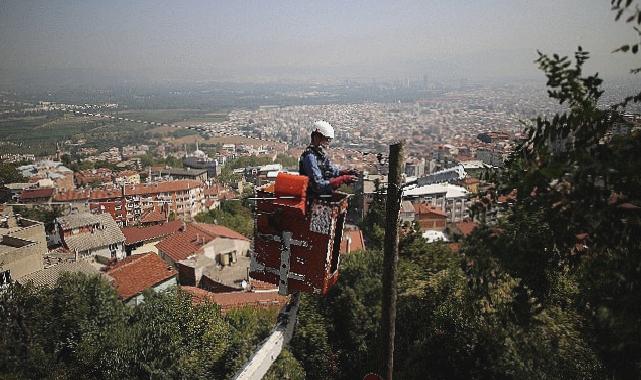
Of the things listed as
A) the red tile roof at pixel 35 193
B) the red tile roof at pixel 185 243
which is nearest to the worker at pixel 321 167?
the red tile roof at pixel 185 243

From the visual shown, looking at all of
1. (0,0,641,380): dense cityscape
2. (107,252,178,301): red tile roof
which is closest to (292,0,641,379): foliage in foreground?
(0,0,641,380): dense cityscape

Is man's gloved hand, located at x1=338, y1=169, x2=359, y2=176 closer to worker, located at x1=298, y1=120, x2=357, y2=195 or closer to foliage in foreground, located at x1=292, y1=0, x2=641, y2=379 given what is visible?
worker, located at x1=298, y1=120, x2=357, y2=195

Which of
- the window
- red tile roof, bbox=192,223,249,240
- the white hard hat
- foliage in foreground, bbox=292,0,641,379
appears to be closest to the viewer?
foliage in foreground, bbox=292,0,641,379

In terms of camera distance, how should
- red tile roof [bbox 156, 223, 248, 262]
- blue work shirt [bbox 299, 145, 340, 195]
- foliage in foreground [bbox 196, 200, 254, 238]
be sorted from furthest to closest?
foliage in foreground [bbox 196, 200, 254, 238] → red tile roof [bbox 156, 223, 248, 262] → blue work shirt [bbox 299, 145, 340, 195]

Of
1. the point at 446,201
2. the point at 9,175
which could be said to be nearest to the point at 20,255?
the point at 446,201

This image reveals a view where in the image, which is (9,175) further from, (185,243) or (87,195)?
(185,243)

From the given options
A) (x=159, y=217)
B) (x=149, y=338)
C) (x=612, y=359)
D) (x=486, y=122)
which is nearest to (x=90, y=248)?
(x=159, y=217)

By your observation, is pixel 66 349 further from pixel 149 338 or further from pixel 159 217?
pixel 159 217

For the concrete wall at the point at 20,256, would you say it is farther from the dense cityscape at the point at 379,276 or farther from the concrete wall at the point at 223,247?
the concrete wall at the point at 223,247
